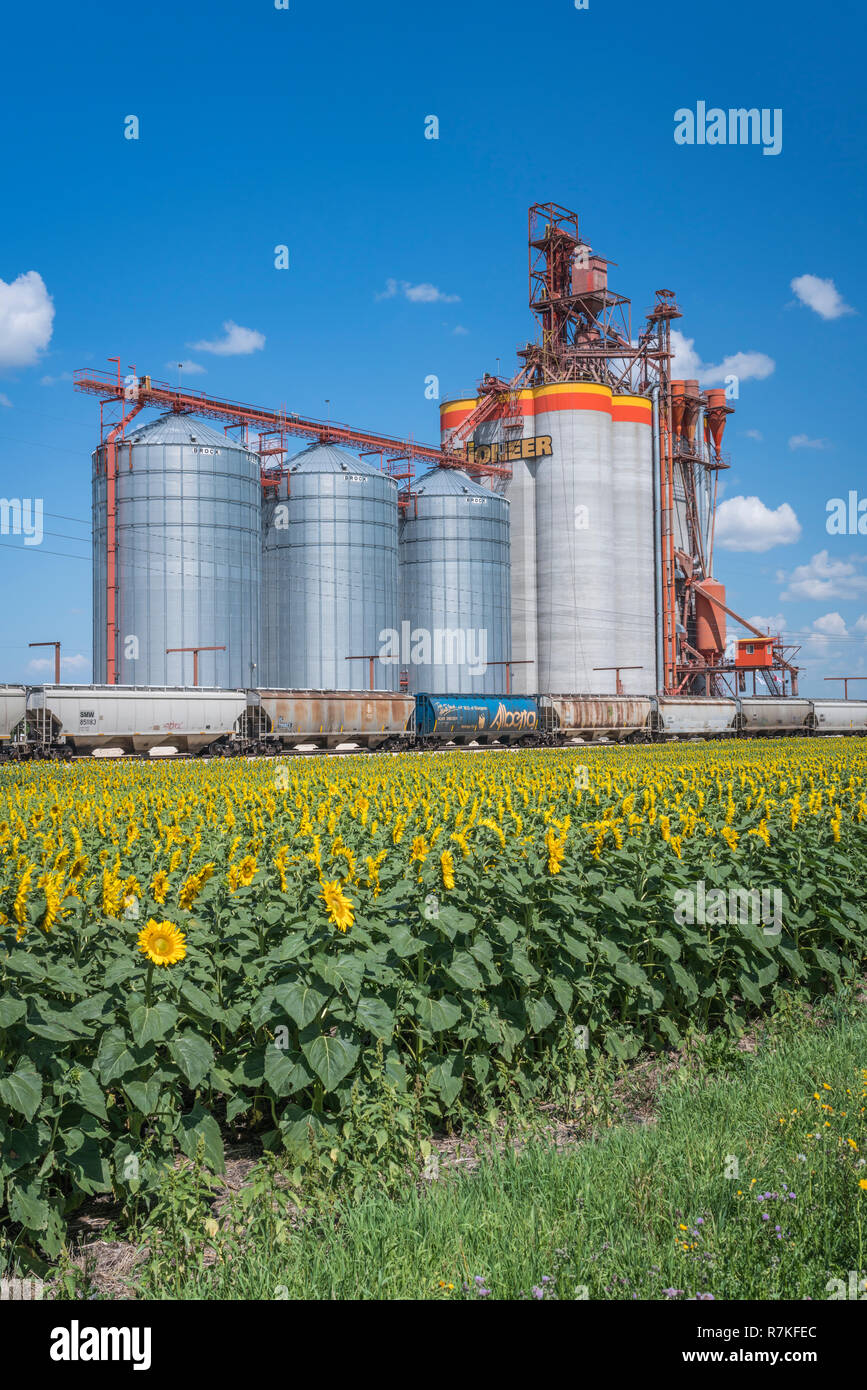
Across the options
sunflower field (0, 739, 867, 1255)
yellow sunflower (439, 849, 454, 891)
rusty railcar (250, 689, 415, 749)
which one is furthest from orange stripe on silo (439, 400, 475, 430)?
yellow sunflower (439, 849, 454, 891)

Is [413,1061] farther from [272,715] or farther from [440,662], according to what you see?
[440,662]

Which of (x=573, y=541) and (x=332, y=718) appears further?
(x=573, y=541)

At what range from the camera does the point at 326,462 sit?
59.8 meters

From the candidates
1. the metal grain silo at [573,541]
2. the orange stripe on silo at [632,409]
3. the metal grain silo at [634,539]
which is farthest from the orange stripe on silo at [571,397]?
the metal grain silo at [634,539]

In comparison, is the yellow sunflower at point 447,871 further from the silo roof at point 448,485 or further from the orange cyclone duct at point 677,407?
the orange cyclone duct at point 677,407

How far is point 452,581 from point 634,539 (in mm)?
15956

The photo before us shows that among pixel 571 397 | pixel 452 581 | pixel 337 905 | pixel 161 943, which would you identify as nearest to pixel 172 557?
pixel 452 581

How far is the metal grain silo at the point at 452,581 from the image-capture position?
66125mm

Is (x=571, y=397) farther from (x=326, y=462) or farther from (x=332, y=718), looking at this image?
(x=332, y=718)

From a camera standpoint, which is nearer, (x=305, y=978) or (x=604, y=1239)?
(x=604, y=1239)
